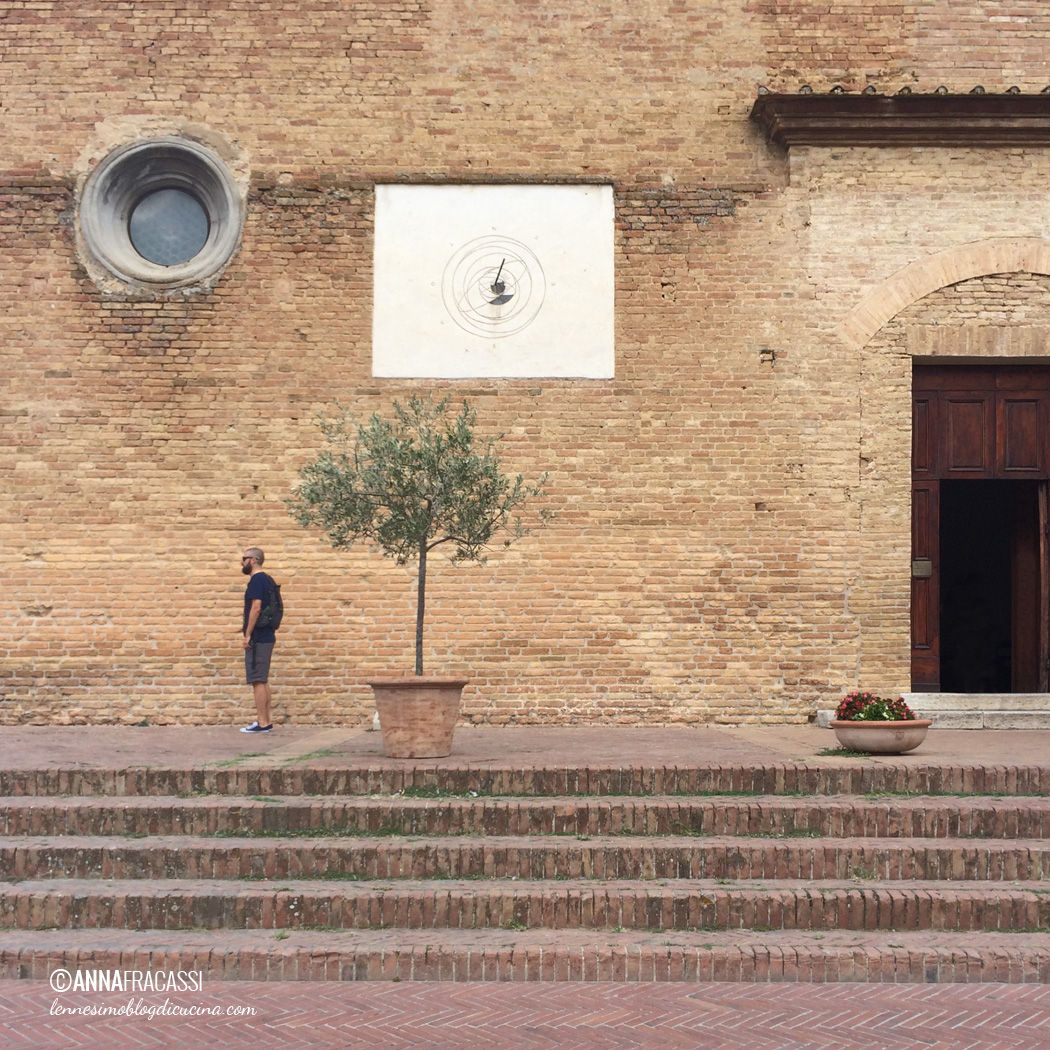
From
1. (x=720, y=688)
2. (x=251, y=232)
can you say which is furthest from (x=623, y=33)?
(x=720, y=688)

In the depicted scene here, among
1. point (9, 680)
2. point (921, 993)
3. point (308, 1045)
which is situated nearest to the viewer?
point (308, 1045)

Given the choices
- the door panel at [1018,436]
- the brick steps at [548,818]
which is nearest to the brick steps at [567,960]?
the brick steps at [548,818]

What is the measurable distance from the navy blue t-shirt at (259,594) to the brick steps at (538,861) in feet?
11.8

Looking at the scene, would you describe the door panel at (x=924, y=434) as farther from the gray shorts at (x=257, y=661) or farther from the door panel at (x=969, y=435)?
the gray shorts at (x=257, y=661)

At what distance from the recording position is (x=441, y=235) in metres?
→ 11.5

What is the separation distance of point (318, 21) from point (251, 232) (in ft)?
6.62

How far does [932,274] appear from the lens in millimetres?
11383

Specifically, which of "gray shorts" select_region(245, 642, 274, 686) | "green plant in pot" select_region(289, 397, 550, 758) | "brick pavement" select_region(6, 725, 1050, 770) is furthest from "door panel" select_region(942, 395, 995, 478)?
"gray shorts" select_region(245, 642, 274, 686)

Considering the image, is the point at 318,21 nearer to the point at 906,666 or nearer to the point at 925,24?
the point at 925,24

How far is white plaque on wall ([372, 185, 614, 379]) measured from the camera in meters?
11.4

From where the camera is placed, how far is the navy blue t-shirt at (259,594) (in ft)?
33.7

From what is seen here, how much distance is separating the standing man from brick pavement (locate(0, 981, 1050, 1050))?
4.77m

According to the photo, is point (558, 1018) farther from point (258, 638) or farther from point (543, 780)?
point (258, 638)

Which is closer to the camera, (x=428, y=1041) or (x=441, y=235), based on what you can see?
(x=428, y=1041)
